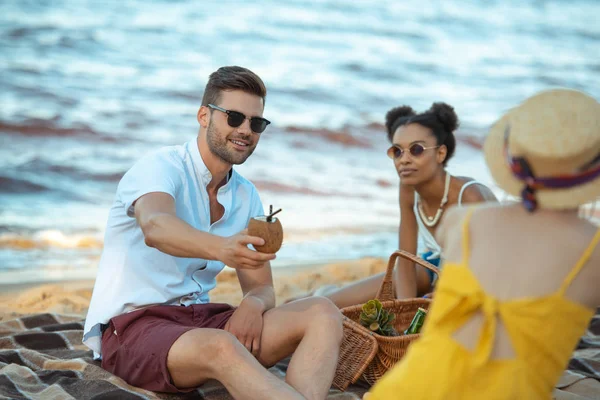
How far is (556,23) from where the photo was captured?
22797 mm

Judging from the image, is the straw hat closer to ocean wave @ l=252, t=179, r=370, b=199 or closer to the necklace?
the necklace

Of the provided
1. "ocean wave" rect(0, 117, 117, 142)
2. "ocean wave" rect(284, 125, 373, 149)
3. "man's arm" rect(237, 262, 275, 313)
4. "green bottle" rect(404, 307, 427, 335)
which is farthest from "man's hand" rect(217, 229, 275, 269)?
"ocean wave" rect(284, 125, 373, 149)

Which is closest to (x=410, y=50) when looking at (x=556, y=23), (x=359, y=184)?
(x=556, y=23)

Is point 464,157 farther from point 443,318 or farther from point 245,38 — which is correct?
point 443,318

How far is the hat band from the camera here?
6.97 ft

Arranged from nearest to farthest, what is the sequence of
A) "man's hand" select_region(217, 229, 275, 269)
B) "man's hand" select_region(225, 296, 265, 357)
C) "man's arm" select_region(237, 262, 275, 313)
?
"man's hand" select_region(217, 229, 275, 269)
"man's hand" select_region(225, 296, 265, 357)
"man's arm" select_region(237, 262, 275, 313)

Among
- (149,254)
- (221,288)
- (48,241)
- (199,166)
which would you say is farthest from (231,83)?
(48,241)

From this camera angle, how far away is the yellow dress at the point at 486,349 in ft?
6.98

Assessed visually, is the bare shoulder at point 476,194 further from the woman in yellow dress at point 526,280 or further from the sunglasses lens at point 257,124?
the woman in yellow dress at point 526,280

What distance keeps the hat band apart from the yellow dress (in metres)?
0.16

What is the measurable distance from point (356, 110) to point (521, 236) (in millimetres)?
12697

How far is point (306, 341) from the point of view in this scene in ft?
11.5

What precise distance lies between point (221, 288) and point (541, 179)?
4384mm

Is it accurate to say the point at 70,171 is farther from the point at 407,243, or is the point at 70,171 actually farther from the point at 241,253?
the point at 241,253
